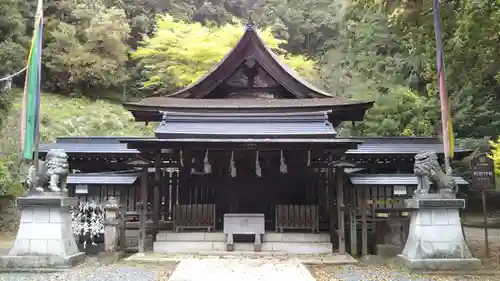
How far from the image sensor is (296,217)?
13.2m

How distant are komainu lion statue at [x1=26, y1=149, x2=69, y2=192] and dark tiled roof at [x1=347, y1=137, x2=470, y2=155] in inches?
328

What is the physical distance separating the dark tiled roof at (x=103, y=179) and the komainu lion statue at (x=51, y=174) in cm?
274

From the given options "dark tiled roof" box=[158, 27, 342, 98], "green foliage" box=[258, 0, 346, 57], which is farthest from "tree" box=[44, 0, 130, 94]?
"dark tiled roof" box=[158, 27, 342, 98]

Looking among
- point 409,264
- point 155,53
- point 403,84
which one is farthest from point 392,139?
point 155,53

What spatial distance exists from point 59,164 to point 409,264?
816cm

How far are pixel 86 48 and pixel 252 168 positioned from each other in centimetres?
2273

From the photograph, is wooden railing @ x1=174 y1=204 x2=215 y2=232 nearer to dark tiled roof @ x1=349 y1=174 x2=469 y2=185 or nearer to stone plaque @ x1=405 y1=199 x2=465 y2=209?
dark tiled roof @ x1=349 y1=174 x2=469 y2=185

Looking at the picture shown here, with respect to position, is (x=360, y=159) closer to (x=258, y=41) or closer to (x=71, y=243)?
(x=258, y=41)

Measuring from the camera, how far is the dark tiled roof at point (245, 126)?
12.9m

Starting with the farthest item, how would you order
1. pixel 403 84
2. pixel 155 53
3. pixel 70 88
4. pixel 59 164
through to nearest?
pixel 70 88 < pixel 155 53 < pixel 403 84 < pixel 59 164

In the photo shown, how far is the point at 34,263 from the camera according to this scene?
9602 mm

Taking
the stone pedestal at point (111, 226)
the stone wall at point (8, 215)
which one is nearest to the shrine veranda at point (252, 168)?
the stone pedestal at point (111, 226)

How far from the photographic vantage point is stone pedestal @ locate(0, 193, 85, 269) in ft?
31.7

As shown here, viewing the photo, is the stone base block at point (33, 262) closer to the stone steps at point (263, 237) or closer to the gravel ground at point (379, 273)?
the stone steps at point (263, 237)
